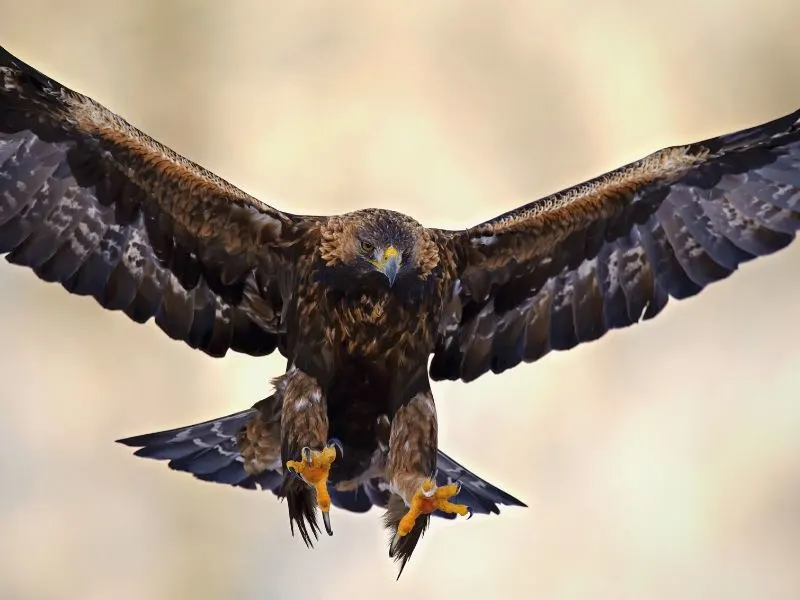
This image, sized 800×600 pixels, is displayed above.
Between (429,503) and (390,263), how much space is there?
4.21 ft

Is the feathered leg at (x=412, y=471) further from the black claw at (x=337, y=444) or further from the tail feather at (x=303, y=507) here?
the tail feather at (x=303, y=507)

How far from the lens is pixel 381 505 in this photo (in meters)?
9.74

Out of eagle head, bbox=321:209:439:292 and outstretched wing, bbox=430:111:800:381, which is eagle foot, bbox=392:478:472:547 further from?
outstretched wing, bbox=430:111:800:381

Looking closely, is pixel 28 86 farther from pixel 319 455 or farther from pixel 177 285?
pixel 319 455

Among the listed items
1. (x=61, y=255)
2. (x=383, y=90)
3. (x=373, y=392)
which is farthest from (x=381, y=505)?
(x=383, y=90)

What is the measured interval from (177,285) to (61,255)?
671 millimetres

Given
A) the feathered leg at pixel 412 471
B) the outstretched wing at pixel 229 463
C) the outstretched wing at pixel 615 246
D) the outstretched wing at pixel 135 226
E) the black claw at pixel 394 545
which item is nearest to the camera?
the feathered leg at pixel 412 471

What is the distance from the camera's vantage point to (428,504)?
8859 millimetres

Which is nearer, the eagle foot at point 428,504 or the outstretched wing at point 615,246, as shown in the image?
the eagle foot at point 428,504

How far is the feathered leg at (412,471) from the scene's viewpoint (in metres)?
8.91

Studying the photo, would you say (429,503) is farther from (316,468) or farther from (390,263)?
(390,263)

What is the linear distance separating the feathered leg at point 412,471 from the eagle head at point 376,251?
71cm

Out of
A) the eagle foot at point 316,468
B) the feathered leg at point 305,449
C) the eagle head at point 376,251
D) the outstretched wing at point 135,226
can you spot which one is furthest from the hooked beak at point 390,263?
the eagle foot at point 316,468

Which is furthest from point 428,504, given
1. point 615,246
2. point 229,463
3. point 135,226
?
point 135,226
